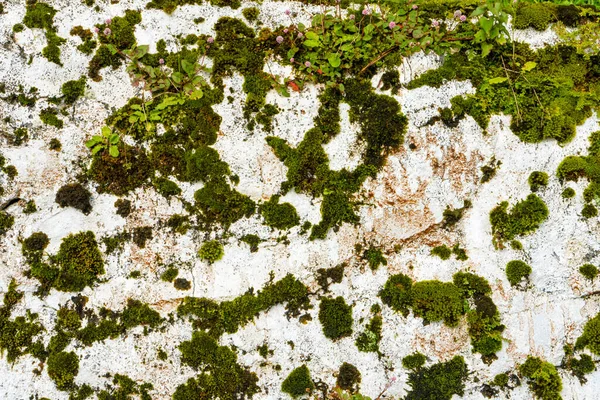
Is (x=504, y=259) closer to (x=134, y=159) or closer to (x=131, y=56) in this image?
(x=134, y=159)

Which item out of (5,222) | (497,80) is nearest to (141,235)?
(5,222)

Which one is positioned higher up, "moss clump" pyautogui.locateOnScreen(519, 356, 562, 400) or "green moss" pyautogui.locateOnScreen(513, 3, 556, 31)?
"green moss" pyautogui.locateOnScreen(513, 3, 556, 31)

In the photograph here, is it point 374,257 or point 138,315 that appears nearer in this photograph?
point 138,315

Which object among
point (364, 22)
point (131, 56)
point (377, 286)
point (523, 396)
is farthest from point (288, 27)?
point (523, 396)

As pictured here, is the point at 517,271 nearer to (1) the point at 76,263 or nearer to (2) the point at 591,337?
(2) the point at 591,337

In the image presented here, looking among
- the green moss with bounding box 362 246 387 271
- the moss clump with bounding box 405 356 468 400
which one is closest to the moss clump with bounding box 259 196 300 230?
the green moss with bounding box 362 246 387 271

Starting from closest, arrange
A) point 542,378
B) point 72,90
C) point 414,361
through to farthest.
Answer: point 542,378 < point 414,361 < point 72,90

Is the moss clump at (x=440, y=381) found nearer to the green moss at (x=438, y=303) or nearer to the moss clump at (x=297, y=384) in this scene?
the green moss at (x=438, y=303)

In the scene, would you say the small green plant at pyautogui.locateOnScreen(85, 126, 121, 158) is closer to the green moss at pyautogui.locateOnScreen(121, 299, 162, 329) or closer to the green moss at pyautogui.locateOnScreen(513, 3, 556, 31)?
the green moss at pyautogui.locateOnScreen(121, 299, 162, 329)

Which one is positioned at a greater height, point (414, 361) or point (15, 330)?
point (15, 330)
